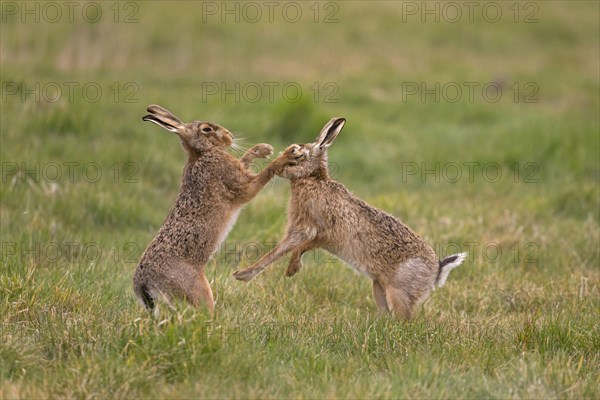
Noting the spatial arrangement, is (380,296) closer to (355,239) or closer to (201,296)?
(355,239)

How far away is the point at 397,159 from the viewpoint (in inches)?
496

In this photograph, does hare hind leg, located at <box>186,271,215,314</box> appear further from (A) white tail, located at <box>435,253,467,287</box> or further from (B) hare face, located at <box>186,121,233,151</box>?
(A) white tail, located at <box>435,253,467,287</box>

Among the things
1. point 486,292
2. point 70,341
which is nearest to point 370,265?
point 486,292

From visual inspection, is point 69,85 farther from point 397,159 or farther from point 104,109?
point 397,159

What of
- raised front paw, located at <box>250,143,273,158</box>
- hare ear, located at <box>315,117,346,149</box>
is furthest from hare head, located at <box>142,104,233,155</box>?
hare ear, located at <box>315,117,346,149</box>

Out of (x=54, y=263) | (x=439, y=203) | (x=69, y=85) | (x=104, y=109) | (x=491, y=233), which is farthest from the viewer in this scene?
(x=69, y=85)

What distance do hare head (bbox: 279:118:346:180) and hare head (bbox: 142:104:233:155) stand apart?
0.50 metres

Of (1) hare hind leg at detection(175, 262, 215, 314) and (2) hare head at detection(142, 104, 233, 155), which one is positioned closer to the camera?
(1) hare hind leg at detection(175, 262, 215, 314)

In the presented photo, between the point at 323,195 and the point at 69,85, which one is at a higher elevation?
the point at 323,195

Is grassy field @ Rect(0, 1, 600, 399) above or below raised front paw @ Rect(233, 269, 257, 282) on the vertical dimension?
below

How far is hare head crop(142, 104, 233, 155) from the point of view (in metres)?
6.34

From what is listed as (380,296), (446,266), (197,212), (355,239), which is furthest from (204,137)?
(446,266)

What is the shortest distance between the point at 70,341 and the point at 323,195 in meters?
2.17

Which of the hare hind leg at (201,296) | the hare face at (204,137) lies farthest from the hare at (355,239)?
the hare hind leg at (201,296)
